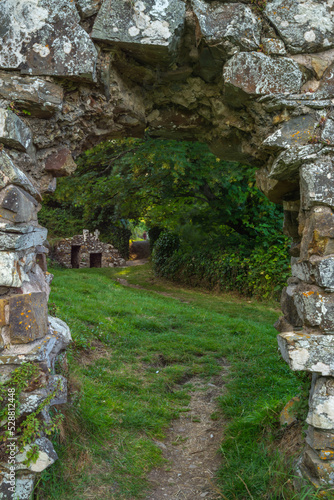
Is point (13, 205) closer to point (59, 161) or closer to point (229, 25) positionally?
point (59, 161)

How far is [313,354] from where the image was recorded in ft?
7.51

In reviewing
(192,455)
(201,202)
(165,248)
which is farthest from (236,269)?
(192,455)

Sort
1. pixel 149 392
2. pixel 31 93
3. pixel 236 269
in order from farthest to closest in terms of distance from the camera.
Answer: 1. pixel 236 269
2. pixel 149 392
3. pixel 31 93

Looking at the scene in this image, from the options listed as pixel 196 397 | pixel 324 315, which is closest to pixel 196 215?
pixel 196 397

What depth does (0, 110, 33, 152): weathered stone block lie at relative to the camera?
2.47 meters

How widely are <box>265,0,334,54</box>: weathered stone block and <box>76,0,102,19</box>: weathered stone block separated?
3.83 ft

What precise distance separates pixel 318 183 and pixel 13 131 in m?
1.95

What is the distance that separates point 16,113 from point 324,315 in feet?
7.77

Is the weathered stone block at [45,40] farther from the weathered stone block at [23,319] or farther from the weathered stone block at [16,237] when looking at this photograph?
the weathered stone block at [23,319]

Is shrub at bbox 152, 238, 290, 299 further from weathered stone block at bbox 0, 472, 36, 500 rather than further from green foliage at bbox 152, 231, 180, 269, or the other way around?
weathered stone block at bbox 0, 472, 36, 500

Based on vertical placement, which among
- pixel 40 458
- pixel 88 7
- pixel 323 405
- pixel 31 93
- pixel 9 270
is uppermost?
pixel 88 7

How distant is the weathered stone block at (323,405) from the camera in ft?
7.42

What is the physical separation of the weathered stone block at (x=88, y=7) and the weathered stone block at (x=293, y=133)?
4.91ft

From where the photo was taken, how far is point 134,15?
269cm
